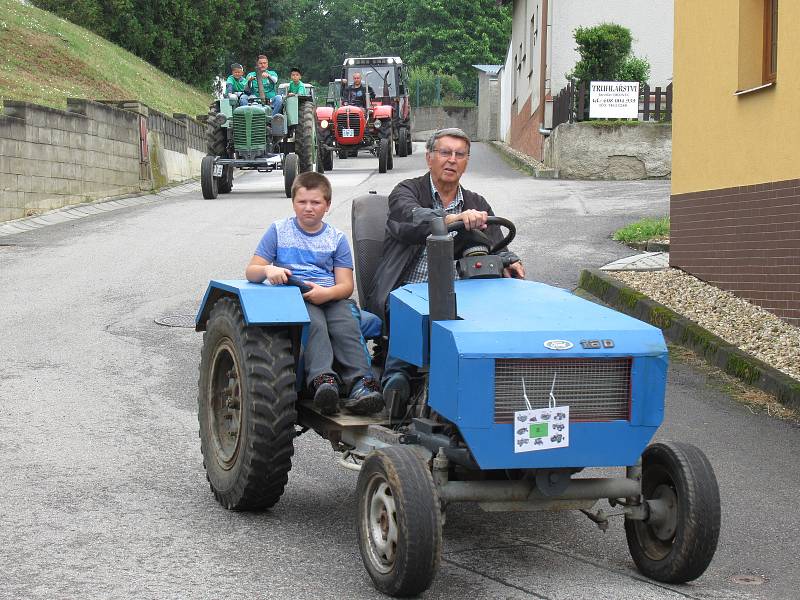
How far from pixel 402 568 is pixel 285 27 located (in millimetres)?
50467

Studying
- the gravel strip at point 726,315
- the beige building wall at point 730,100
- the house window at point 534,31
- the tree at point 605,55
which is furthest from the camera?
the house window at point 534,31

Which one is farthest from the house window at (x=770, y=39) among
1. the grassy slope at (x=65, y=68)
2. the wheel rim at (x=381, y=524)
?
the grassy slope at (x=65, y=68)

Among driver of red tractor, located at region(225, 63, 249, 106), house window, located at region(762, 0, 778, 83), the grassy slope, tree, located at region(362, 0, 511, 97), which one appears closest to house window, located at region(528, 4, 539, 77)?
the grassy slope

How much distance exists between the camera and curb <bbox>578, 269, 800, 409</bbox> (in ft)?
28.2

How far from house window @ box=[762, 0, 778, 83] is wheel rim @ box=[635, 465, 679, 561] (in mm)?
7118

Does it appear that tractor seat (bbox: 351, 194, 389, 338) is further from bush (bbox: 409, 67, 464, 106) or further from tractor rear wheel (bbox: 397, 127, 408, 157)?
bush (bbox: 409, 67, 464, 106)

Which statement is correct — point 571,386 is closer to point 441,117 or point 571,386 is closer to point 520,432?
point 520,432

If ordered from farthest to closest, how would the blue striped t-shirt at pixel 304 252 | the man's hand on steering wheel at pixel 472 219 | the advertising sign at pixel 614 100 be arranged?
the advertising sign at pixel 614 100, the blue striped t-shirt at pixel 304 252, the man's hand on steering wheel at pixel 472 219

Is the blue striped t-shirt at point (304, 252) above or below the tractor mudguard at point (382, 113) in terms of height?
below

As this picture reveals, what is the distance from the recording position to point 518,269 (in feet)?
18.9

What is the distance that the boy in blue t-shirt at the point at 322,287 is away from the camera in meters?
5.53

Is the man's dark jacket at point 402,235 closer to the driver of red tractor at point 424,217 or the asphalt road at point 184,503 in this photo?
the driver of red tractor at point 424,217

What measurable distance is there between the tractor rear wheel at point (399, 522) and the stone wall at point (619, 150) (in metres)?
20.5

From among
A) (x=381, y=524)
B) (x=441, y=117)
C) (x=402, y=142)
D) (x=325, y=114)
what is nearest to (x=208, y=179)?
(x=325, y=114)
